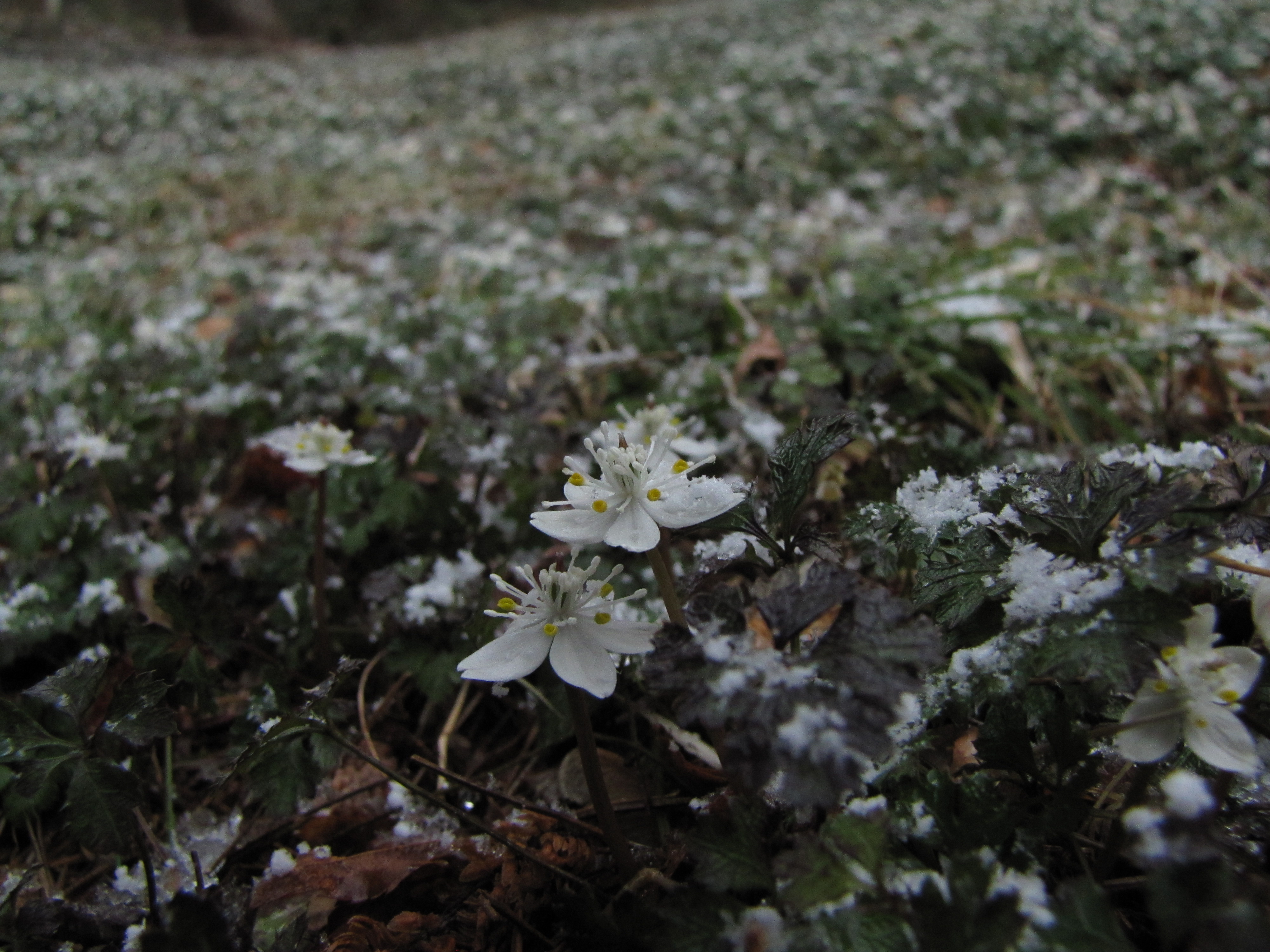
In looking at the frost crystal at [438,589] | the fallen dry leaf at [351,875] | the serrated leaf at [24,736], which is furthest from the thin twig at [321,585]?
the serrated leaf at [24,736]

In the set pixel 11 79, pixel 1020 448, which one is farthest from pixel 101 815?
pixel 11 79

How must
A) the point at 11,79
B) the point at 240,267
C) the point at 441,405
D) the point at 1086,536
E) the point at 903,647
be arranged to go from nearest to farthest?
the point at 903,647
the point at 1086,536
the point at 441,405
the point at 240,267
the point at 11,79

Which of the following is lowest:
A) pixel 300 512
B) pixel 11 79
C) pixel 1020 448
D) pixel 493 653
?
pixel 300 512

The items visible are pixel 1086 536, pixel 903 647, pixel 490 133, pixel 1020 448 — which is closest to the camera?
pixel 903 647

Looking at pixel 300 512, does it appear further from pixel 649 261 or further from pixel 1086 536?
pixel 649 261

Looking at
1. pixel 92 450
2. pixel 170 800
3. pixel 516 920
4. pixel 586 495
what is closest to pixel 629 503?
pixel 586 495

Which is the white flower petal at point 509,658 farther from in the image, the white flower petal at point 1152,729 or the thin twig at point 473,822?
the white flower petal at point 1152,729

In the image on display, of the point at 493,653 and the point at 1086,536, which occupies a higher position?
the point at 1086,536

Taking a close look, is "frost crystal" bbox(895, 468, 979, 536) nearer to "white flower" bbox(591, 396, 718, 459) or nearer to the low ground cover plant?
the low ground cover plant
